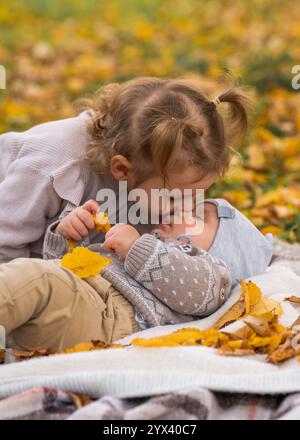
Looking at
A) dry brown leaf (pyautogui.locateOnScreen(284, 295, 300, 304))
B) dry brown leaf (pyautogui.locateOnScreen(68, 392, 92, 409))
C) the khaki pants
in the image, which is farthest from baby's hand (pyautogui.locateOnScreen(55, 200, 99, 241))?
dry brown leaf (pyautogui.locateOnScreen(68, 392, 92, 409))

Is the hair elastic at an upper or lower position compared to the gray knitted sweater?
upper

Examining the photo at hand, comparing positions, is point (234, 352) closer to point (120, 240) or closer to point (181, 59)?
point (120, 240)

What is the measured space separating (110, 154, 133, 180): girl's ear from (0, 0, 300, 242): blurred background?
1053 millimetres

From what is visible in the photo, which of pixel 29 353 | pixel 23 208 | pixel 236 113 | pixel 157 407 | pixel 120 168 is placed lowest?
pixel 29 353

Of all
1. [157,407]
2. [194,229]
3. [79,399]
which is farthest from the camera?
[194,229]

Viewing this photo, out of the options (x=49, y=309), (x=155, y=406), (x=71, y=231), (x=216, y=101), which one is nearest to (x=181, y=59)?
(x=216, y=101)

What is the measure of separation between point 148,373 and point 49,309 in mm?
458

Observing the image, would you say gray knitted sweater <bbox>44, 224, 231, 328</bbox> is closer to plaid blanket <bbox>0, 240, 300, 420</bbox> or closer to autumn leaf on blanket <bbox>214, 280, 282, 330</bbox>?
autumn leaf on blanket <bbox>214, 280, 282, 330</bbox>

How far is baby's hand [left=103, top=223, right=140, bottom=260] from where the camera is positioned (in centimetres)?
240

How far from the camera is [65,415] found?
1727mm

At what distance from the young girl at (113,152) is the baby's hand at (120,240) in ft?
0.31

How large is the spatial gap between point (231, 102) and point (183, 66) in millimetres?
3656

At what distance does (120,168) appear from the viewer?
260cm

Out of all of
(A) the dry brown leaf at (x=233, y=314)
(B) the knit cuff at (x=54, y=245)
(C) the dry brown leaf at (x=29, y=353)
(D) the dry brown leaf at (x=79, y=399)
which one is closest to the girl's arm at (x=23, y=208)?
(B) the knit cuff at (x=54, y=245)
